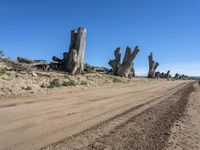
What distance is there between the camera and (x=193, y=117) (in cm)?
855

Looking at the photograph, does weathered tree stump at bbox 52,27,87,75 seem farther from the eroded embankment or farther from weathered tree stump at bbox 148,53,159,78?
weathered tree stump at bbox 148,53,159,78

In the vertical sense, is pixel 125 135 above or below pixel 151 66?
below

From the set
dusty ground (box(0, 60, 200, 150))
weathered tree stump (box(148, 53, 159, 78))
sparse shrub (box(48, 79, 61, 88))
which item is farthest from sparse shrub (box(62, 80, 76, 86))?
weathered tree stump (box(148, 53, 159, 78))

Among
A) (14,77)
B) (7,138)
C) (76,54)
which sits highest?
(76,54)

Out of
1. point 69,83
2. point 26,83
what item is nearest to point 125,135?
point 26,83

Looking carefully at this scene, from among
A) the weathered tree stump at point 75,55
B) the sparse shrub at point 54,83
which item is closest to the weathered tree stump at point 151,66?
the weathered tree stump at point 75,55

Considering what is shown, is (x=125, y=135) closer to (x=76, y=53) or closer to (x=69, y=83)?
(x=69, y=83)

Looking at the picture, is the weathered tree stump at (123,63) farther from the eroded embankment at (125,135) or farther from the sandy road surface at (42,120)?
the eroded embankment at (125,135)

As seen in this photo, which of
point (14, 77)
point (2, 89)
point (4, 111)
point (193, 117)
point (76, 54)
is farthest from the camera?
point (76, 54)

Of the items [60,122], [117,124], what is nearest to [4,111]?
[60,122]

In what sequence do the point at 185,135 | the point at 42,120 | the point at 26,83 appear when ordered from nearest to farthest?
1. the point at 185,135
2. the point at 42,120
3. the point at 26,83

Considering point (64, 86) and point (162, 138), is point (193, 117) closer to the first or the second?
point (162, 138)

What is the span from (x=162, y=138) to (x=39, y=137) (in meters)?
2.59

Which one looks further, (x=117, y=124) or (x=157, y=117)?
(x=157, y=117)
